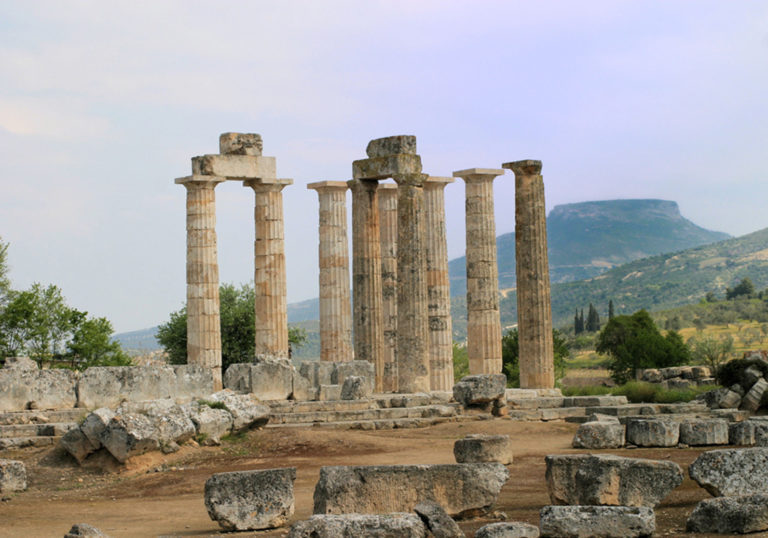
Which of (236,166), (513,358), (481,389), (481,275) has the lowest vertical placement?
(481,389)

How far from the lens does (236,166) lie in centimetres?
3484

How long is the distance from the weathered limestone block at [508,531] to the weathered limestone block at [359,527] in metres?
0.69

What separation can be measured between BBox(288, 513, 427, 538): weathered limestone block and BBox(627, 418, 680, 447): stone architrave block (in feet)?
33.9

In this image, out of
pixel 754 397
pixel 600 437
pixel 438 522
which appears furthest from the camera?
pixel 754 397

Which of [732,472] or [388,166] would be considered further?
[388,166]

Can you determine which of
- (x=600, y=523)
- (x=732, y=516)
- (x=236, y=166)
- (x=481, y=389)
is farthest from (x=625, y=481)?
(x=236, y=166)

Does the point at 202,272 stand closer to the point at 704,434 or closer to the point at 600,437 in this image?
the point at 600,437

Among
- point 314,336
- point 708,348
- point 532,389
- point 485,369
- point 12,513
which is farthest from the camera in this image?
point 314,336

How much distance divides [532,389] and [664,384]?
1262cm

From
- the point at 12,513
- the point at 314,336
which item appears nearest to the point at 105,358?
the point at 12,513

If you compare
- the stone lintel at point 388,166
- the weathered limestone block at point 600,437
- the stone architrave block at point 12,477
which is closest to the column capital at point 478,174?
the stone lintel at point 388,166

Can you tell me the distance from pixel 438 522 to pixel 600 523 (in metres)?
1.72

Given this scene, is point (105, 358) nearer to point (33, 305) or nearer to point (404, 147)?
point (33, 305)

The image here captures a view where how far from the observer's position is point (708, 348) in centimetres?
6003
